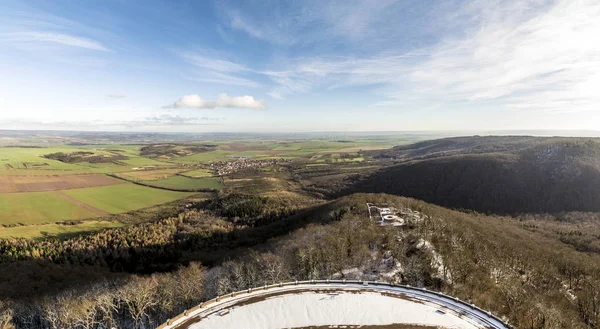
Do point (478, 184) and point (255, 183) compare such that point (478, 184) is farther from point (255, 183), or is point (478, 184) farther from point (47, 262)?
point (47, 262)

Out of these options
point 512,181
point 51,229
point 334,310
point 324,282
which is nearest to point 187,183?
point 51,229

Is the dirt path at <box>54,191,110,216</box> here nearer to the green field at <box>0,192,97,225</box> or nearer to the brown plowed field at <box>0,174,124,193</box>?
the green field at <box>0,192,97,225</box>

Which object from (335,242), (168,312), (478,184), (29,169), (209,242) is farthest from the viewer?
(29,169)

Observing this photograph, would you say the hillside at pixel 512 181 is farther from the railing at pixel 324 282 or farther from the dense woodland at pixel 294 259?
the railing at pixel 324 282

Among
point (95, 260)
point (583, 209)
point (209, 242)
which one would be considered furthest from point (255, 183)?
point (583, 209)

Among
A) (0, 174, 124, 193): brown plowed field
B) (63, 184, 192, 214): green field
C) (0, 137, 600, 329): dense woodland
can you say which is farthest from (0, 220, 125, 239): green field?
(0, 174, 124, 193): brown plowed field
